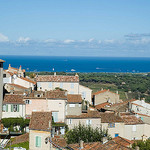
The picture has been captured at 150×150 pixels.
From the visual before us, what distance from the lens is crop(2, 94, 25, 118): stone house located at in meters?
38.5

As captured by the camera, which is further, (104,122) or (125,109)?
(125,109)

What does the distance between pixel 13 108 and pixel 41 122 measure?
23.0ft

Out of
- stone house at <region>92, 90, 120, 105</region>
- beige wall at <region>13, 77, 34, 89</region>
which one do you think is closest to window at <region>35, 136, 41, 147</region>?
beige wall at <region>13, 77, 34, 89</region>

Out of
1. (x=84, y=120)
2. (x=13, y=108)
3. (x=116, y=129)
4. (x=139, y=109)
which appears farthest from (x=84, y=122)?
(x=139, y=109)

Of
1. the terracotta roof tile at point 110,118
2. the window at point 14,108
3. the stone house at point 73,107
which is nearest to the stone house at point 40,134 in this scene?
the window at point 14,108

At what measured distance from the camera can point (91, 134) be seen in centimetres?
3206

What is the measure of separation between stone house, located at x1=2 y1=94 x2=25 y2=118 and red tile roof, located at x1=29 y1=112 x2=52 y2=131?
492cm

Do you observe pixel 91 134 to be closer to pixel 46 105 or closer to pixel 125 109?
pixel 46 105

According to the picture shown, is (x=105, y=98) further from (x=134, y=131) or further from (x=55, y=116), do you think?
(x=55, y=116)

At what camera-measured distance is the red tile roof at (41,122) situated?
105ft

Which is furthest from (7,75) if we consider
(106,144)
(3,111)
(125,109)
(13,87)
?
(106,144)

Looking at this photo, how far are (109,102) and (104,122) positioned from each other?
15220 mm

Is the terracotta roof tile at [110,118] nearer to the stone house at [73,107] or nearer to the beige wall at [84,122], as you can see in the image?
the beige wall at [84,122]

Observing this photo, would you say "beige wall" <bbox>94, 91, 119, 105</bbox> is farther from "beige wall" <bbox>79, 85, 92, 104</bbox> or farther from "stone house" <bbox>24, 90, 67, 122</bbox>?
"stone house" <bbox>24, 90, 67, 122</bbox>
